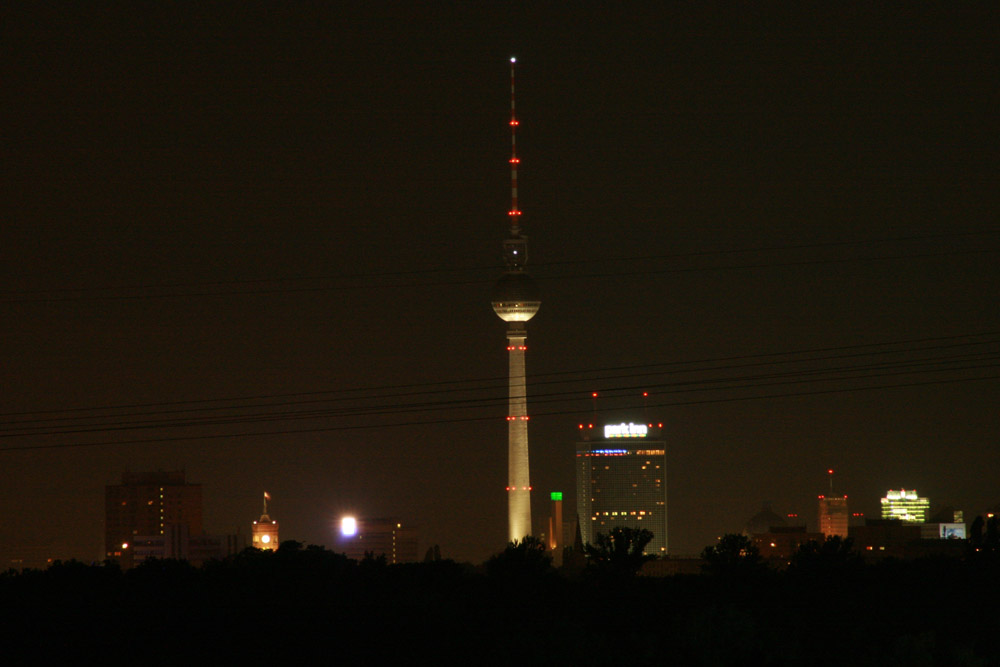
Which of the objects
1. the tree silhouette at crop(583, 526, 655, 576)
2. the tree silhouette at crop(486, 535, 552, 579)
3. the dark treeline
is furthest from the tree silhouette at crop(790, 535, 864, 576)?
the tree silhouette at crop(486, 535, 552, 579)

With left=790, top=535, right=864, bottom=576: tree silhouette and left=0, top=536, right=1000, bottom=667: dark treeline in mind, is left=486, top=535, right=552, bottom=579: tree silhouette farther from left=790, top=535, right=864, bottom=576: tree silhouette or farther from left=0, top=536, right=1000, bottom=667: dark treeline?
left=790, top=535, right=864, bottom=576: tree silhouette

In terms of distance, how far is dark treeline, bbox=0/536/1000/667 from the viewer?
178ft

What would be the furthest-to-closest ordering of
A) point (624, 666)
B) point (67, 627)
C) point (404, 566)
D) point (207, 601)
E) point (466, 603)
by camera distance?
1. point (404, 566)
2. point (466, 603)
3. point (207, 601)
4. point (67, 627)
5. point (624, 666)

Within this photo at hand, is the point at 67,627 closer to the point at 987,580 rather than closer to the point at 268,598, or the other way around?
the point at 268,598

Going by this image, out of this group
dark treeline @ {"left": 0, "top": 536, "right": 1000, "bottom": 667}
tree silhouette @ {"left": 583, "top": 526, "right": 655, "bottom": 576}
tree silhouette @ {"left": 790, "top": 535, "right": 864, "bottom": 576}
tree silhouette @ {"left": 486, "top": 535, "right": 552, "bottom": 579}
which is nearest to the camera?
dark treeline @ {"left": 0, "top": 536, "right": 1000, "bottom": 667}

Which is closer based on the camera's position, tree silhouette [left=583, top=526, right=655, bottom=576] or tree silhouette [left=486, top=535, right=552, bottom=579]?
tree silhouette [left=486, top=535, right=552, bottom=579]

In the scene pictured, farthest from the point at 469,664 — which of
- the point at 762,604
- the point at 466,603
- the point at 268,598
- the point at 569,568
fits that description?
the point at 569,568

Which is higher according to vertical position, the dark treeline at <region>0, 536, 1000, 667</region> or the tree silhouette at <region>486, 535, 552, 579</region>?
the tree silhouette at <region>486, 535, 552, 579</region>

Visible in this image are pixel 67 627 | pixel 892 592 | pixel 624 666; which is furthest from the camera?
pixel 892 592

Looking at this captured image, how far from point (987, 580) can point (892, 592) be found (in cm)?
820

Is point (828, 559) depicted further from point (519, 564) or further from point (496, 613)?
point (496, 613)

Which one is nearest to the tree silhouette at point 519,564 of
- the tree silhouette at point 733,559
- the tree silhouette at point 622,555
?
the tree silhouette at point 622,555

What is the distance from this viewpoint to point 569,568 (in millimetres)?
198125

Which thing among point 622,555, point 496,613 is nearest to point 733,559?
point 622,555
